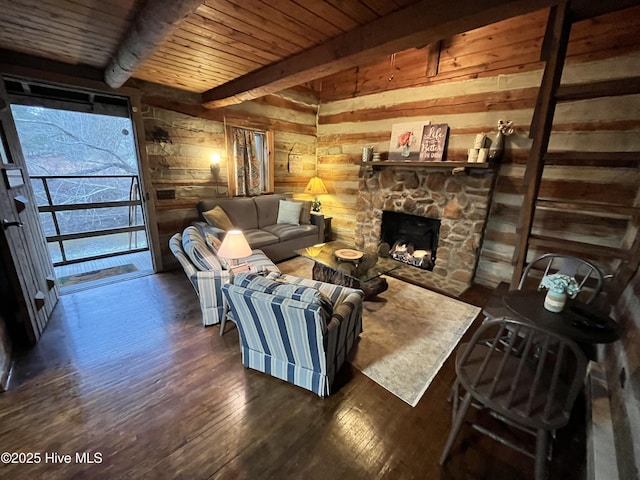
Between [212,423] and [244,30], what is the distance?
263 cm

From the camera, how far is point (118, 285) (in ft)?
10.2

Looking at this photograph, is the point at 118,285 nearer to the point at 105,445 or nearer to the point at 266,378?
the point at 105,445

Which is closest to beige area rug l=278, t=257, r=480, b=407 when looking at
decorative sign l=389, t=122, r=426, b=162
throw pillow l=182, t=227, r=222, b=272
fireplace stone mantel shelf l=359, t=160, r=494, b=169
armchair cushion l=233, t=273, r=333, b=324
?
armchair cushion l=233, t=273, r=333, b=324

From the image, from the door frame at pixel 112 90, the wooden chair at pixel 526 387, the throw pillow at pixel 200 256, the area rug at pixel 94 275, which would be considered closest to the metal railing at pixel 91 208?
the door frame at pixel 112 90

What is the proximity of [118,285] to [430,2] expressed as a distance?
3.99 meters

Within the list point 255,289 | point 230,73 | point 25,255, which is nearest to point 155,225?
point 25,255

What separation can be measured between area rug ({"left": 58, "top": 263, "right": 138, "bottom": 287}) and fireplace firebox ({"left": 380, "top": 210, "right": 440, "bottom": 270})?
3869mm

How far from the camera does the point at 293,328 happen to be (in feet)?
4.97

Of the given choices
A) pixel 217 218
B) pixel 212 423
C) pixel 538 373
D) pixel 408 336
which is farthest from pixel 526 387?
pixel 217 218

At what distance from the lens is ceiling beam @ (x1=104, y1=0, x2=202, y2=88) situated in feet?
4.42

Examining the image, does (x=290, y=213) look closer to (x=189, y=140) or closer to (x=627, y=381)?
(x=189, y=140)

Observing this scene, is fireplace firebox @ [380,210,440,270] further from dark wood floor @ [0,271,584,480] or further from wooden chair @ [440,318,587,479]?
wooden chair @ [440,318,587,479]

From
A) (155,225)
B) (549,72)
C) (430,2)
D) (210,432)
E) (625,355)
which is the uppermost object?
(430,2)

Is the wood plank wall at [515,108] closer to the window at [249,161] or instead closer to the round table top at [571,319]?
the round table top at [571,319]
